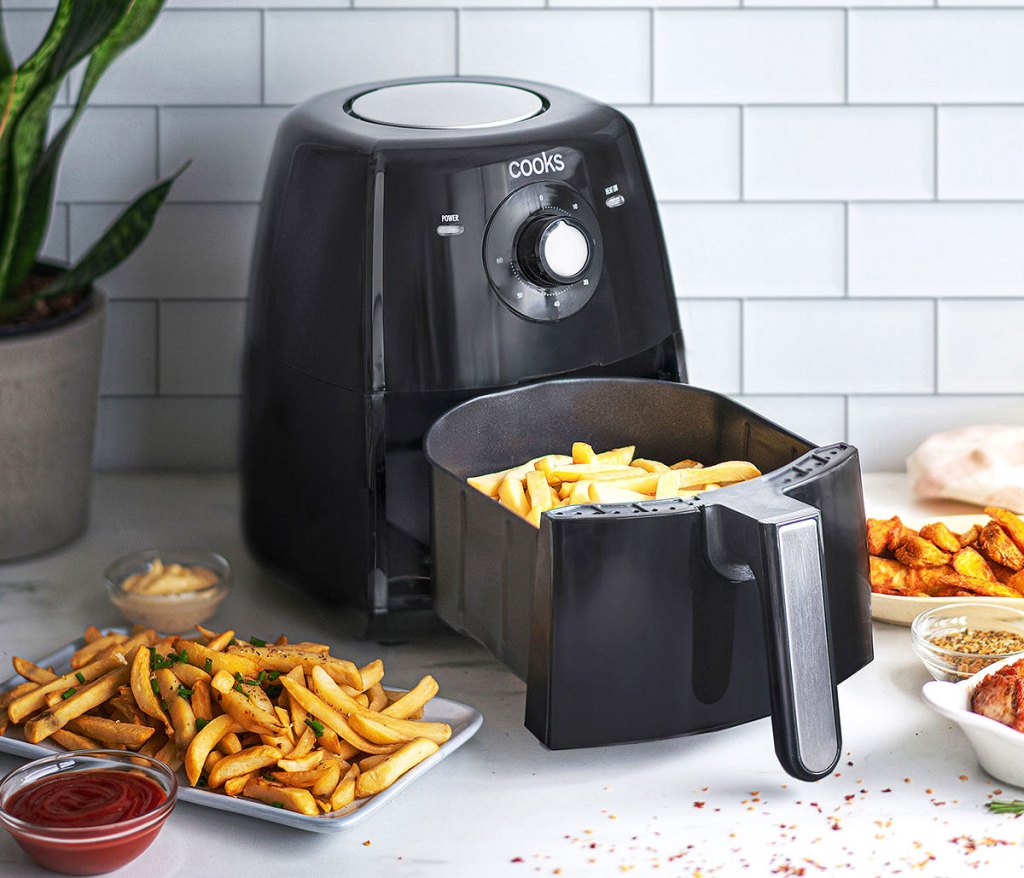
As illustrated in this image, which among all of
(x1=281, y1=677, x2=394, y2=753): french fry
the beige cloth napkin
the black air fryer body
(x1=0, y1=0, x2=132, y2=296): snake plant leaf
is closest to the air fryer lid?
the black air fryer body

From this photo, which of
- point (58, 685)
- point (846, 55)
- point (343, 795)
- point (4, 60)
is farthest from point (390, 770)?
point (846, 55)

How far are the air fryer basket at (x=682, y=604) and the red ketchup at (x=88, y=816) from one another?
0.24 meters

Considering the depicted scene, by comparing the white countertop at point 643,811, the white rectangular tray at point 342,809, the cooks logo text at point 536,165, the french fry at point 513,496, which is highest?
the cooks logo text at point 536,165

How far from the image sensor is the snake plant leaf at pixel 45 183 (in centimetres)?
120

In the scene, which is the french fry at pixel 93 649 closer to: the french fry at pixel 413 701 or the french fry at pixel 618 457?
the french fry at pixel 413 701

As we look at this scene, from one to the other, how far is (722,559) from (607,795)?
174 millimetres

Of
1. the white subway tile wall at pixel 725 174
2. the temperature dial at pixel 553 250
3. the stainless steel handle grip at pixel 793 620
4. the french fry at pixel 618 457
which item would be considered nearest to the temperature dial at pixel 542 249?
the temperature dial at pixel 553 250

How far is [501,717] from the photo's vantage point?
1011 millimetres

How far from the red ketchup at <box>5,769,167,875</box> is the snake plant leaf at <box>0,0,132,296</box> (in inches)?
21.2

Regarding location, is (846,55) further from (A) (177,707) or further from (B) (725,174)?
(A) (177,707)

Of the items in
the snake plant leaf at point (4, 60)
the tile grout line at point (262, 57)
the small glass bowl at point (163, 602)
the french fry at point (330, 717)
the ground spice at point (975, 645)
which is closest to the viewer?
the french fry at point (330, 717)

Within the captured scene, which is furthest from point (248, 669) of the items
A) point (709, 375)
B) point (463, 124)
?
point (709, 375)

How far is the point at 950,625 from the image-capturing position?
107 centimetres

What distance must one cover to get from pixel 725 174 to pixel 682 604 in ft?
2.12
